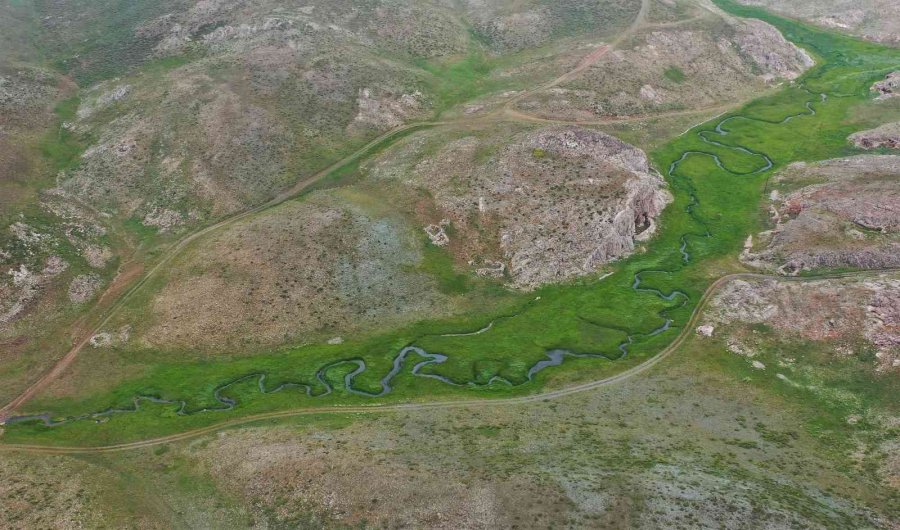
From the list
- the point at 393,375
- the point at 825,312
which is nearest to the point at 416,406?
the point at 393,375

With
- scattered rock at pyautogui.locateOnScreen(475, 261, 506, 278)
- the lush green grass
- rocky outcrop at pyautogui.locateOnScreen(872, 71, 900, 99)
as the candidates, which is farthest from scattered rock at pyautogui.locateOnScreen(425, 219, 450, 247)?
rocky outcrop at pyautogui.locateOnScreen(872, 71, 900, 99)

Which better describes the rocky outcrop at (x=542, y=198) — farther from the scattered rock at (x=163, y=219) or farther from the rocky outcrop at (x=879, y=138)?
the rocky outcrop at (x=879, y=138)

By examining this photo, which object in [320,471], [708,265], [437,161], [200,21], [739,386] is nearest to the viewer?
[320,471]

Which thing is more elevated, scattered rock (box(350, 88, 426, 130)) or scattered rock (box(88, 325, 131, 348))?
scattered rock (box(350, 88, 426, 130))

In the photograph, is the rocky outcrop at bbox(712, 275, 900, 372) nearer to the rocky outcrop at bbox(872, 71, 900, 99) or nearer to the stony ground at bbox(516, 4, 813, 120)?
the stony ground at bbox(516, 4, 813, 120)

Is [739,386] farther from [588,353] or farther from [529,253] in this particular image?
[529,253]

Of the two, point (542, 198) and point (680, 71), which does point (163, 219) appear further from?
point (680, 71)

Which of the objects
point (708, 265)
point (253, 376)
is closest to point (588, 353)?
point (708, 265)

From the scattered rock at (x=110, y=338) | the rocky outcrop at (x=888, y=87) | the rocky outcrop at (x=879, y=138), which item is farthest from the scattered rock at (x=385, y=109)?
the rocky outcrop at (x=888, y=87)

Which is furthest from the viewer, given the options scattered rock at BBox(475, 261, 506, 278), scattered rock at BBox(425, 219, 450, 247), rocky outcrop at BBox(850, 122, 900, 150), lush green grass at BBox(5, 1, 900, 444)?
rocky outcrop at BBox(850, 122, 900, 150)
